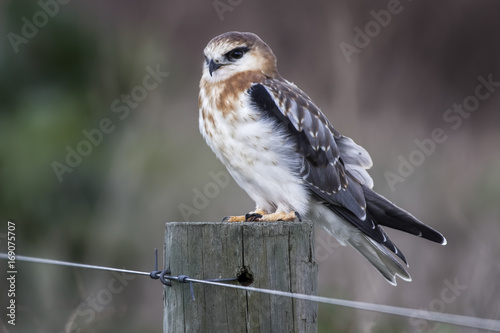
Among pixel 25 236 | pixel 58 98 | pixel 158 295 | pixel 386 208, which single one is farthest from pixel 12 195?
pixel 386 208

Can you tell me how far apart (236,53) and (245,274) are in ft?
5.95

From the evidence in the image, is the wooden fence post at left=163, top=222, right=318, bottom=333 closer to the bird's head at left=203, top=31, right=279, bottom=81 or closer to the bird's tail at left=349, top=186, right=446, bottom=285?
the bird's tail at left=349, top=186, right=446, bottom=285

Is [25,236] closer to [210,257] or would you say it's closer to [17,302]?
[17,302]

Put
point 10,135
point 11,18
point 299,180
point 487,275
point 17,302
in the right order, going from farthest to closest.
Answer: point 11,18 < point 10,135 < point 17,302 < point 487,275 < point 299,180

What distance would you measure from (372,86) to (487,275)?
261cm

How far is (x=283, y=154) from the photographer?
339 cm

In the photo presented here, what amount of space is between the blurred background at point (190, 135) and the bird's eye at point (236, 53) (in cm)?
161

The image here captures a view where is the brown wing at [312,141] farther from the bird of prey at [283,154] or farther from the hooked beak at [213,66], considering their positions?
the hooked beak at [213,66]

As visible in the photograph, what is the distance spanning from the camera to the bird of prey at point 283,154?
3379mm

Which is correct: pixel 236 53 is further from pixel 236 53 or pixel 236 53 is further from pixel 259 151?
pixel 259 151

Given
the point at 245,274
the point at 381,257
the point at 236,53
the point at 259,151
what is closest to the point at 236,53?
the point at 236,53

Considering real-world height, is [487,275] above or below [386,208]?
below

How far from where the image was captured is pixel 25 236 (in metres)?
4.98

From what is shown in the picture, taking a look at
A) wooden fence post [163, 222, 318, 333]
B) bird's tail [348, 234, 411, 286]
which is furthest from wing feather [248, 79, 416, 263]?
wooden fence post [163, 222, 318, 333]
